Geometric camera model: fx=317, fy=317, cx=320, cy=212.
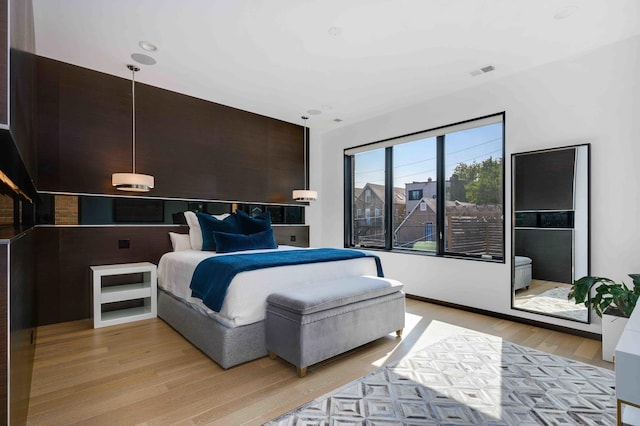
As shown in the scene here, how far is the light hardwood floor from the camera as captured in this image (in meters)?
1.85

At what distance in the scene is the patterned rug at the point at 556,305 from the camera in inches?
120

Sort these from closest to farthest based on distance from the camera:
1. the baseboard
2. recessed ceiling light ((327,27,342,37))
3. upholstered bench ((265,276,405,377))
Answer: upholstered bench ((265,276,405,377)), recessed ceiling light ((327,27,342,37)), the baseboard

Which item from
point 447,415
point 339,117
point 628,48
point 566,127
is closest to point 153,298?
point 447,415

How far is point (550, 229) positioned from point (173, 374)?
372 centimetres

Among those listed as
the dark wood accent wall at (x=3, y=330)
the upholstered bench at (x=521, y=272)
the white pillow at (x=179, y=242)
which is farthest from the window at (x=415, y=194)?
the dark wood accent wall at (x=3, y=330)

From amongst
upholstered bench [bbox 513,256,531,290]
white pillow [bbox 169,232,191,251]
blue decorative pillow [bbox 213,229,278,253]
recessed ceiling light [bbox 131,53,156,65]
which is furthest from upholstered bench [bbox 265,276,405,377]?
recessed ceiling light [bbox 131,53,156,65]

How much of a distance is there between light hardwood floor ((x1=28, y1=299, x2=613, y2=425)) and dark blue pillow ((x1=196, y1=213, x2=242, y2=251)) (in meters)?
0.97

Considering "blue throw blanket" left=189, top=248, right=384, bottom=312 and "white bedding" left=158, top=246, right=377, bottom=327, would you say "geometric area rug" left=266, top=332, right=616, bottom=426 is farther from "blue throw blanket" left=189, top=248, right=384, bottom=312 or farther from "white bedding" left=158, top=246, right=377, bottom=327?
"blue throw blanket" left=189, top=248, right=384, bottom=312

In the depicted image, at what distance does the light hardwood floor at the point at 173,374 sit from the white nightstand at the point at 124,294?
0.14 meters

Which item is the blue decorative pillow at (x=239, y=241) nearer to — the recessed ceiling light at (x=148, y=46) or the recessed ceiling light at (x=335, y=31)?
the recessed ceiling light at (x=148, y=46)

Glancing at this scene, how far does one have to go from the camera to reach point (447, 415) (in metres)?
1.84

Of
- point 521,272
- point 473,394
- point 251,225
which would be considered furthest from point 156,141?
point 521,272

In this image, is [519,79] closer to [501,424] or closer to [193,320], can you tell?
[501,424]

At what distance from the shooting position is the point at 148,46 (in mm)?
3061
